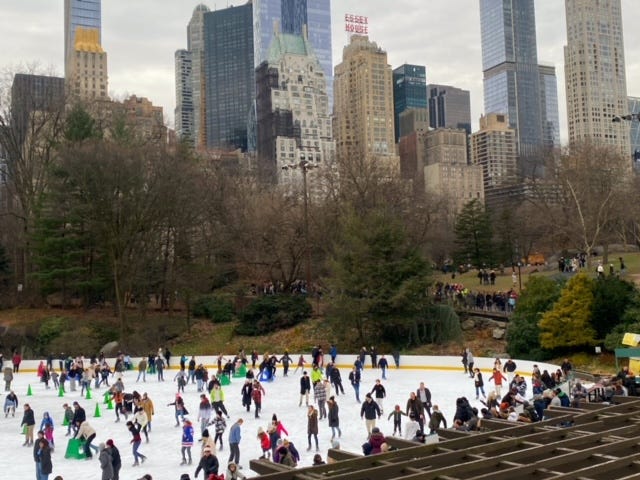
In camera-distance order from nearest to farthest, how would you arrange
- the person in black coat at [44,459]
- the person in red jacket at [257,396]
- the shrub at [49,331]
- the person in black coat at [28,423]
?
the person in black coat at [44,459] → the person in black coat at [28,423] → the person in red jacket at [257,396] → the shrub at [49,331]

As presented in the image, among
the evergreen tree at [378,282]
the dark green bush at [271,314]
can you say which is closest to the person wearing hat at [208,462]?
the evergreen tree at [378,282]

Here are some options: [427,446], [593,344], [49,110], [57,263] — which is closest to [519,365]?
[593,344]

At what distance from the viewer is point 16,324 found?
151 feet

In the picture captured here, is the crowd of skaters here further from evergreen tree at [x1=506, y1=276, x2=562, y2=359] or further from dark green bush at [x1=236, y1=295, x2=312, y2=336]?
dark green bush at [x1=236, y1=295, x2=312, y2=336]

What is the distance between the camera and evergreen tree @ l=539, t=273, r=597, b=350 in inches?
1227

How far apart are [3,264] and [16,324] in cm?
979

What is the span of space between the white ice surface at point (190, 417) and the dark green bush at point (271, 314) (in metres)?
10.1

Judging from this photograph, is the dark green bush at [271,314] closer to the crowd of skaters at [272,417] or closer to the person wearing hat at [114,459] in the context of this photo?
the crowd of skaters at [272,417]

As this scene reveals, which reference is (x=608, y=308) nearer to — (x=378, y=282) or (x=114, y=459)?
(x=378, y=282)

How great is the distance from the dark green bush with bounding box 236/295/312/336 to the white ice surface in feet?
33.1

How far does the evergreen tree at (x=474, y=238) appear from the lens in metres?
67.4

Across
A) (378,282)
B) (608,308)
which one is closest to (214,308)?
(378,282)

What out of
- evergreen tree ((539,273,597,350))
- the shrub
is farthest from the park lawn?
the shrub

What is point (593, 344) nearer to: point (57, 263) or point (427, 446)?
point (427, 446)
